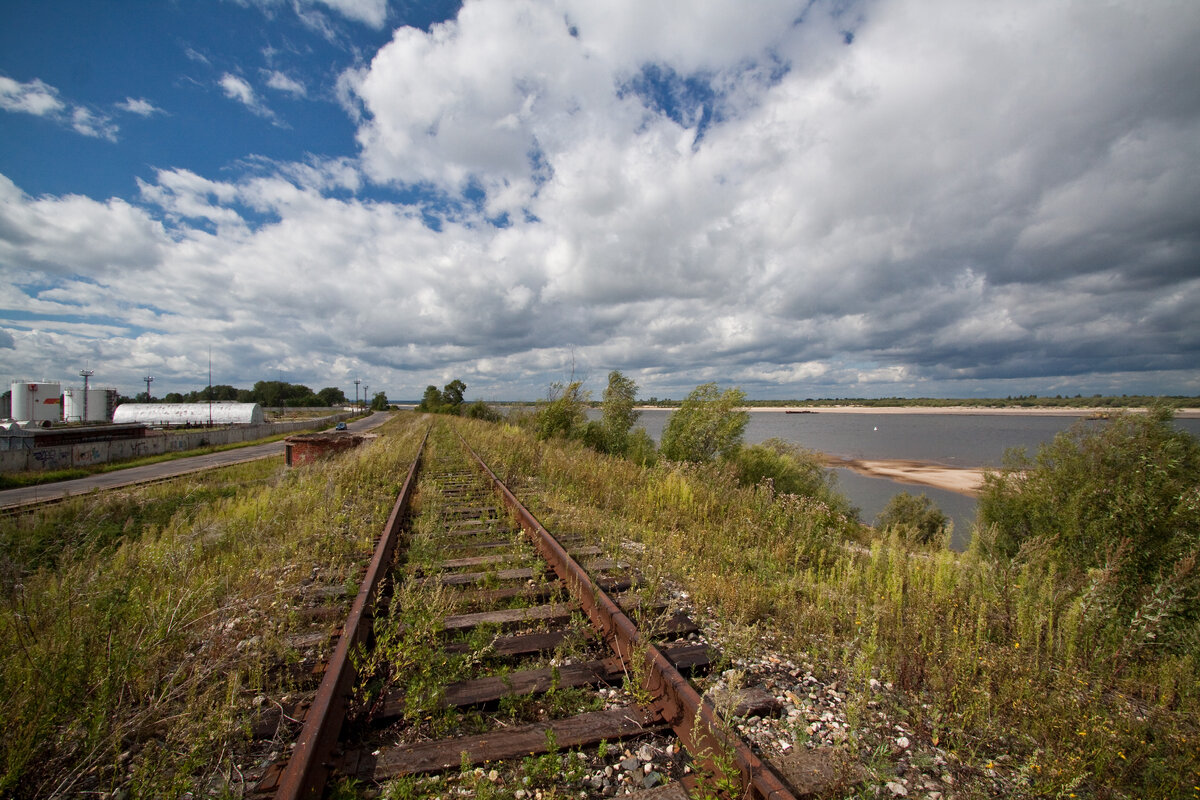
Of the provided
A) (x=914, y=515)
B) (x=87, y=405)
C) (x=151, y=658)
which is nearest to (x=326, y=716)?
(x=151, y=658)

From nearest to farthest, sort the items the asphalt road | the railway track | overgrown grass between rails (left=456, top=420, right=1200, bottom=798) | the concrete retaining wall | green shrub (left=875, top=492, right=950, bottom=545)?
the railway track → overgrown grass between rails (left=456, top=420, right=1200, bottom=798) → the asphalt road → green shrub (left=875, top=492, right=950, bottom=545) → the concrete retaining wall

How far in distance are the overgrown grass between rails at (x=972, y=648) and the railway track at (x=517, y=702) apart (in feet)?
2.53

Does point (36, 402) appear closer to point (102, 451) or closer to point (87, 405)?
point (87, 405)

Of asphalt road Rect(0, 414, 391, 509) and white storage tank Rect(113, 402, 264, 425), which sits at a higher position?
white storage tank Rect(113, 402, 264, 425)

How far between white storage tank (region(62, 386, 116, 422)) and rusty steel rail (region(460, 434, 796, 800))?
87.2 metres

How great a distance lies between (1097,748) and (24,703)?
4.81 m

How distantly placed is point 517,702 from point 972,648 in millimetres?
2749

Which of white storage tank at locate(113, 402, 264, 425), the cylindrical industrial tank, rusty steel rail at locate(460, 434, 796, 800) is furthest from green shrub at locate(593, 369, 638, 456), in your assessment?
the cylindrical industrial tank

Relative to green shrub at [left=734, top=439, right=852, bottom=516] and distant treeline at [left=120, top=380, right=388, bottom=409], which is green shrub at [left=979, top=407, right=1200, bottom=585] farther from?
distant treeline at [left=120, top=380, right=388, bottom=409]

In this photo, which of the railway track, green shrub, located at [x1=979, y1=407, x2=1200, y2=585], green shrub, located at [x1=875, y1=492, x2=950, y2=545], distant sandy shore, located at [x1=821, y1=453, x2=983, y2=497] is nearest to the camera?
the railway track

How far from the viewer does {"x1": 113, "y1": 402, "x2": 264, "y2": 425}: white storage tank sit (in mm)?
63619

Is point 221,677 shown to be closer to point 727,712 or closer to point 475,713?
point 475,713

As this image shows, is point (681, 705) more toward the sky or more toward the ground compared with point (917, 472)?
more toward the sky

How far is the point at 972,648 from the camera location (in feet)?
10.1
